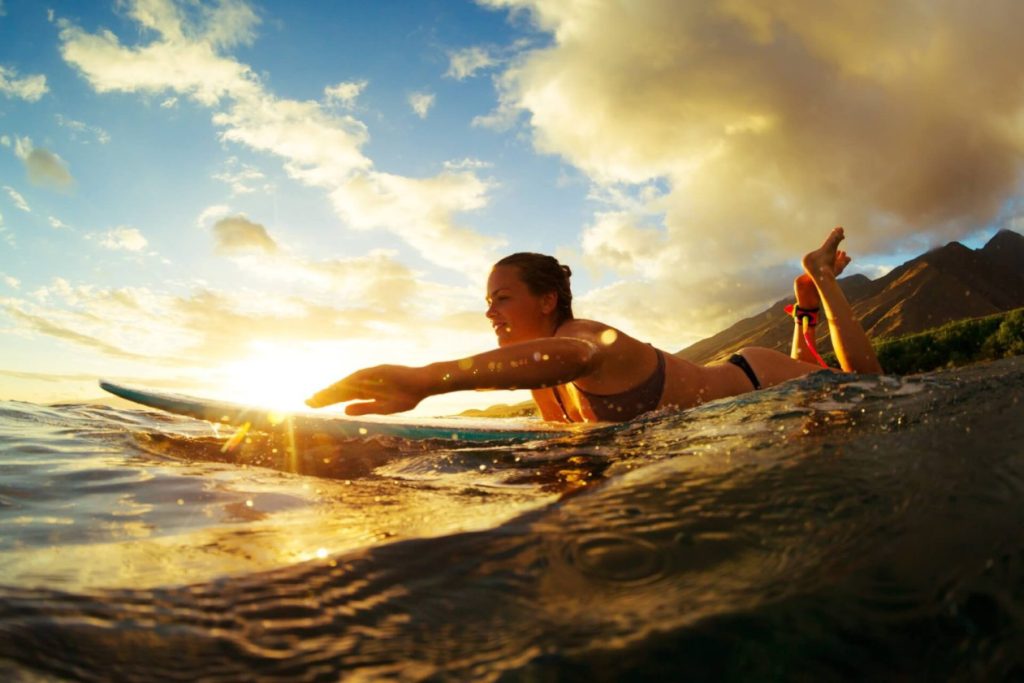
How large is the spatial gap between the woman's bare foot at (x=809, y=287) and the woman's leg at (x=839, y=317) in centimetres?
18

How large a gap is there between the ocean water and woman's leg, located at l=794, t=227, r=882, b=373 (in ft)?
11.0

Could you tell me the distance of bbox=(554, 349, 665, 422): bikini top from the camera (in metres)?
4.25

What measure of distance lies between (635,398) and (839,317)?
274cm

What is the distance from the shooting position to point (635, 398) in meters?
4.27

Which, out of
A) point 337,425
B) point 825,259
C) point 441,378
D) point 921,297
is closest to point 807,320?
point 825,259

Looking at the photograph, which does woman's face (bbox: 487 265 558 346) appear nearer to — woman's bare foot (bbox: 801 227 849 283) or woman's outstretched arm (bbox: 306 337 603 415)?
woman's outstretched arm (bbox: 306 337 603 415)

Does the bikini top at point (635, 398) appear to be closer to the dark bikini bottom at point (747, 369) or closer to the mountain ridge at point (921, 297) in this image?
the dark bikini bottom at point (747, 369)

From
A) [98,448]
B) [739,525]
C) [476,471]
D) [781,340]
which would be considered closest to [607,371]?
[476,471]

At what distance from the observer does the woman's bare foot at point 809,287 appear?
6270mm

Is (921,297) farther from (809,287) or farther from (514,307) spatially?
(514,307)

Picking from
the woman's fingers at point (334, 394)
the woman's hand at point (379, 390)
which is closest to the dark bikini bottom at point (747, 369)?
the woman's hand at point (379, 390)

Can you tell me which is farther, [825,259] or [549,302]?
[825,259]

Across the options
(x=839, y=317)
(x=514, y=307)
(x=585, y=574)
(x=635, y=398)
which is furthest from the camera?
(x=839, y=317)

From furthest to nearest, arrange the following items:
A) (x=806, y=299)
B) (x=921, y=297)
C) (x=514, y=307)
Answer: (x=921, y=297)
(x=806, y=299)
(x=514, y=307)
